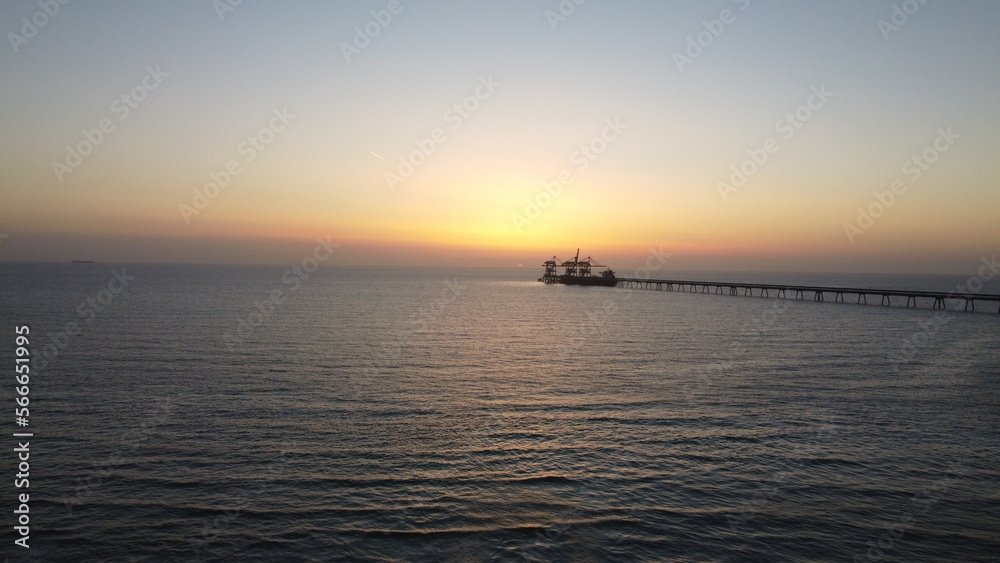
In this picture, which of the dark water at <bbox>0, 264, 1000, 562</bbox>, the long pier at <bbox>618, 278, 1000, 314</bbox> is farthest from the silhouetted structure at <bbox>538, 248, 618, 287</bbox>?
the dark water at <bbox>0, 264, 1000, 562</bbox>

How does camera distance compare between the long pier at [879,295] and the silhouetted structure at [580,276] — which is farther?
the silhouetted structure at [580,276]

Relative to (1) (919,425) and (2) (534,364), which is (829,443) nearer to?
(1) (919,425)

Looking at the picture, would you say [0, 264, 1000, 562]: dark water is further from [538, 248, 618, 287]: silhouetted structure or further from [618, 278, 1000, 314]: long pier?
[538, 248, 618, 287]: silhouetted structure

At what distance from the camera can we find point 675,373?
32.3 m

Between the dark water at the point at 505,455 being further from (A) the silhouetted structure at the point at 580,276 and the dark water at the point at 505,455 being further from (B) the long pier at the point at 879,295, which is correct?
(A) the silhouetted structure at the point at 580,276

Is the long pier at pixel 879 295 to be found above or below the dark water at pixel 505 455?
above

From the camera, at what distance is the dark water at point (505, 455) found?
12.9 meters

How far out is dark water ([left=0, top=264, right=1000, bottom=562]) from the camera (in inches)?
506

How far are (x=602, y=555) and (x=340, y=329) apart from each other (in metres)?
43.7

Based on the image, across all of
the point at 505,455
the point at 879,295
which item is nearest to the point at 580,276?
the point at 879,295

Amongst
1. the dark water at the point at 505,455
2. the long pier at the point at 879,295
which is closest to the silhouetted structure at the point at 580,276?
the long pier at the point at 879,295

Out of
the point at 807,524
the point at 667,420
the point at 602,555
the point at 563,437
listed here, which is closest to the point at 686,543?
the point at 602,555

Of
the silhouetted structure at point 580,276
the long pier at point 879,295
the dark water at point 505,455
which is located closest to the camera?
the dark water at point 505,455

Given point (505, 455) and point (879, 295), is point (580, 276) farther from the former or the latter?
point (505, 455)
